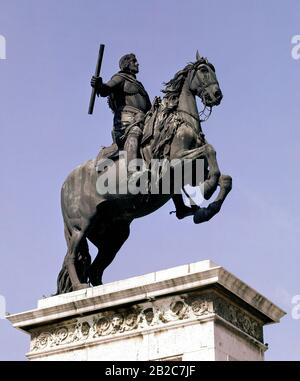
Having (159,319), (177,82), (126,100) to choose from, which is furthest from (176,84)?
(159,319)

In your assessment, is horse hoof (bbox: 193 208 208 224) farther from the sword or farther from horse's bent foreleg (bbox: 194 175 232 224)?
the sword

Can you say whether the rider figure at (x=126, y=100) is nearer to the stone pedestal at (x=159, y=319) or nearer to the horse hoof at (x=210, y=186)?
the horse hoof at (x=210, y=186)

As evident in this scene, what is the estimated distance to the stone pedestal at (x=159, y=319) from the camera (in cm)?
1664

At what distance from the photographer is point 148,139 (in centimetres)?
1914

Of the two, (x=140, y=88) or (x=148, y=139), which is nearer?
(x=148, y=139)

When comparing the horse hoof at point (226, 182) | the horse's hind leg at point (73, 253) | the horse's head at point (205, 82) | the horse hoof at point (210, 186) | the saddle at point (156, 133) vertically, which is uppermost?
the horse's head at point (205, 82)

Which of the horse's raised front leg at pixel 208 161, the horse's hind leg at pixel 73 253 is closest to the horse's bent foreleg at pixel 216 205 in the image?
the horse's raised front leg at pixel 208 161

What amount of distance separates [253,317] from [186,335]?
60.5 inches

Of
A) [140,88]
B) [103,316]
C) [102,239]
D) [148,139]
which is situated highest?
[140,88]

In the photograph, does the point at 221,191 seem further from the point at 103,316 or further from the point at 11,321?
the point at 11,321

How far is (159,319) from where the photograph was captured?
55.8 feet

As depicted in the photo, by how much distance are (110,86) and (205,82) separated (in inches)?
78.3

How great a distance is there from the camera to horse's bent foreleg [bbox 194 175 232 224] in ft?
59.4
